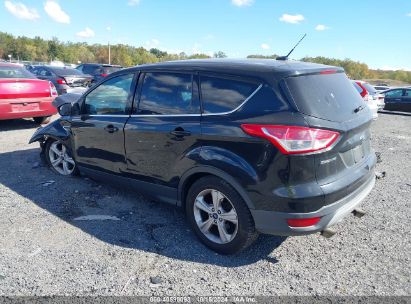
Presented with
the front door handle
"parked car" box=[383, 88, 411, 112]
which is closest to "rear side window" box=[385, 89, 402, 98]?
"parked car" box=[383, 88, 411, 112]

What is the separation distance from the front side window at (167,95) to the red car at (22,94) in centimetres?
542

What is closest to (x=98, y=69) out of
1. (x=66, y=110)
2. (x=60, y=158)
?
(x=60, y=158)

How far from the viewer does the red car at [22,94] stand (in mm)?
7672

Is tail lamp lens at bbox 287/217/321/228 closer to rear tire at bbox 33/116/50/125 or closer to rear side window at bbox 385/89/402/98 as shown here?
rear tire at bbox 33/116/50/125

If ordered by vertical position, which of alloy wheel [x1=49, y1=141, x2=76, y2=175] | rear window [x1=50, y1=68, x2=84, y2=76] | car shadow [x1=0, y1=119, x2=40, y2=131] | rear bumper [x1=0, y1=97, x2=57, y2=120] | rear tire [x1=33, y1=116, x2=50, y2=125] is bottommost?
car shadow [x1=0, y1=119, x2=40, y2=131]

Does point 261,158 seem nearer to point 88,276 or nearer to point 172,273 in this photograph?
point 172,273

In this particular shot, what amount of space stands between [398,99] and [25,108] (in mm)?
17385

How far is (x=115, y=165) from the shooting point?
4.14 metres

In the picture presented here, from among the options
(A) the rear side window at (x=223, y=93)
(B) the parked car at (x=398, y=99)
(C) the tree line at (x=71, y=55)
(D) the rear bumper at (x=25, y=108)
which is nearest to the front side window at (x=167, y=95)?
(A) the rear side window at (x=223, y=93)

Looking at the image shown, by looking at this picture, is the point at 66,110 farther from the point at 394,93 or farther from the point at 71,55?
the point at 71,55

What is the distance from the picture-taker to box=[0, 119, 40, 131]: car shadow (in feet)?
28.4

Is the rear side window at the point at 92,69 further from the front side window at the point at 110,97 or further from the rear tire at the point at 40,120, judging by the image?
the front side window at the point at 110,97

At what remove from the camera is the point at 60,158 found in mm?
5297

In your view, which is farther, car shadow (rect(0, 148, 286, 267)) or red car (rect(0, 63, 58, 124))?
red car (rect(0, 63, 58, 124))
